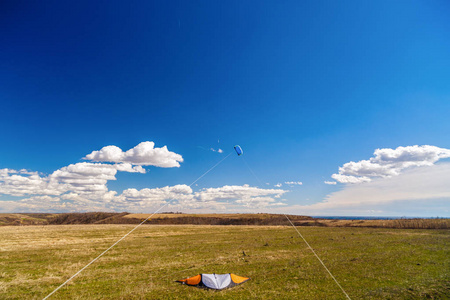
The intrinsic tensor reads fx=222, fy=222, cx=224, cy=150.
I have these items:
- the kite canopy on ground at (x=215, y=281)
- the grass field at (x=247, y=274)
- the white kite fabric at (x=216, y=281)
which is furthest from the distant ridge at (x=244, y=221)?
the white kite fabric at (x=216, y=281)

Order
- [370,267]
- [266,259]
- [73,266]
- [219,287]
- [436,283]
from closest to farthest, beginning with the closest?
[219,287], [436,283], [370,267], [73,266], [266,259]

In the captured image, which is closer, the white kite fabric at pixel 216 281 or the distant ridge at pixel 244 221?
the white kite fabric at pixel 216 281

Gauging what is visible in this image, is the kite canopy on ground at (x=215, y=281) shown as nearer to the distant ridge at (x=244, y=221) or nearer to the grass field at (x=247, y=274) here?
the grass field at (x=247, y=274)

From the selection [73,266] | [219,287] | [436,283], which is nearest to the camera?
[219,287]

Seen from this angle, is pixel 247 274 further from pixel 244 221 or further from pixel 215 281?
pixel 244 221

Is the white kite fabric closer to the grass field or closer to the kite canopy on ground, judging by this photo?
the kite canopy on ground

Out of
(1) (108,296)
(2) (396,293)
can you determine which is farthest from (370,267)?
(1) (108,296)

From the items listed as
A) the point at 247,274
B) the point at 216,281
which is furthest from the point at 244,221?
the point at 216,281

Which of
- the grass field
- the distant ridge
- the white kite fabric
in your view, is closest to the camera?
the grass field

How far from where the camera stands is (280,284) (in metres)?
13.4

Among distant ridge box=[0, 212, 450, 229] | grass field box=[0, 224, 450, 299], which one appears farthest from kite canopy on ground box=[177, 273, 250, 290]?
distant ridge box=[0, 212, 450, 229]

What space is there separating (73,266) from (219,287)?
14.1 meters

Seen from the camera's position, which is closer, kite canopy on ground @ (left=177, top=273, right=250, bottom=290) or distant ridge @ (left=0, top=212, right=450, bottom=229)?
kite canopy on ground @ (left=177, top=273, right=250, bottom=290)

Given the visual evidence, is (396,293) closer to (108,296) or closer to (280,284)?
(280,284)
